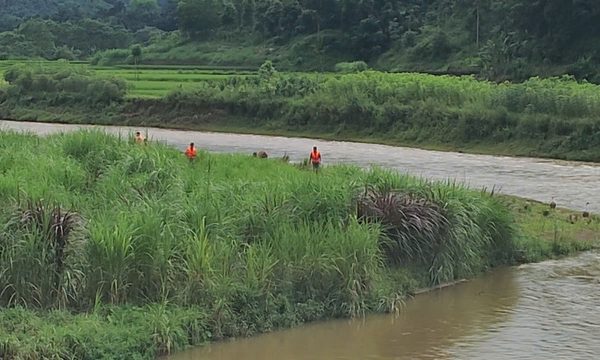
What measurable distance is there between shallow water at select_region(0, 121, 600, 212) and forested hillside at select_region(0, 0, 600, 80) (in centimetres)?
1286

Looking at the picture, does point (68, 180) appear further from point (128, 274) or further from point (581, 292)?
point (581, 292)

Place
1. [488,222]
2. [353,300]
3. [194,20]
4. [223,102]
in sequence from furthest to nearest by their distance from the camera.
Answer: [194,20] → [223,102] → [488,222] → [353,300]

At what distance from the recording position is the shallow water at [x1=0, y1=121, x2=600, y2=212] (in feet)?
61.1

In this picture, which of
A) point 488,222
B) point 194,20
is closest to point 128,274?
point 488,222

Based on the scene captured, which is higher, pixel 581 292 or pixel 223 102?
pixel 223 102

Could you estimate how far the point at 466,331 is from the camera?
9.47 m

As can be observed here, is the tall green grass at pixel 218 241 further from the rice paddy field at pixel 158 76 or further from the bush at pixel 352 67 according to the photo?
the bush at pixel 352 67

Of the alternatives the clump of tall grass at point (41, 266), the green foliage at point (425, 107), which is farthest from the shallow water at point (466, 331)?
the green foliage at point (425, 107)

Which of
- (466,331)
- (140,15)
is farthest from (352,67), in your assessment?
(140,15)

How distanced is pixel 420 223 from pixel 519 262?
2311 millimetres

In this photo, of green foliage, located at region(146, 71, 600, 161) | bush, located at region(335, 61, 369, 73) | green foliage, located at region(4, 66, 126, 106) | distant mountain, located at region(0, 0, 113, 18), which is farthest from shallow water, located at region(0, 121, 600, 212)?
distant mountain, located at region(0, 0, 113, 18)

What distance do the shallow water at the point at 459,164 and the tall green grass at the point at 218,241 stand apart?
343cm

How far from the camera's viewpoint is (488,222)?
39.7 ft

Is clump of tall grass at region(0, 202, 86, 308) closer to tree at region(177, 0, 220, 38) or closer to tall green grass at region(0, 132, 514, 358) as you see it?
tall green grass at region(0, 132, 514, 358)
